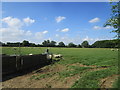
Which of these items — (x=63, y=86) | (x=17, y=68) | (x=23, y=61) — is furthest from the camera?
(x=23, y=61)

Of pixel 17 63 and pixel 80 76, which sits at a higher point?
pixel 17 63

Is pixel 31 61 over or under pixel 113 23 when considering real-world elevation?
under

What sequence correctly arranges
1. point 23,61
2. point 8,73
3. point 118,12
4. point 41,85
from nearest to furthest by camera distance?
point 118,12 → point 41,85 → point 8,73 → point 23,61

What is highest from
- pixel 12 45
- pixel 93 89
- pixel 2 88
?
pixel 12 45

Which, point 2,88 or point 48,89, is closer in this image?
point 48,89

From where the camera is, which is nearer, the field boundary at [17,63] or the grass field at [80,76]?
the grass field at [80,76]

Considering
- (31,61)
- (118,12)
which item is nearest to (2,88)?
(31,61)

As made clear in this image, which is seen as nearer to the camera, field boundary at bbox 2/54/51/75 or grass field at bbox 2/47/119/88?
grass field at bbox 2/47/119/88

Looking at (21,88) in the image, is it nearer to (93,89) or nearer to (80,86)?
(80,86)

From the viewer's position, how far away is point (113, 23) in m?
3.66

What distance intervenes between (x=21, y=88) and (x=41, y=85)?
2.65 feet

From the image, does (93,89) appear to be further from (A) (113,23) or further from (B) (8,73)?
(B) (8,73)

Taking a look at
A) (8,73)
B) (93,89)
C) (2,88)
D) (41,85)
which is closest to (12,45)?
(8,73)

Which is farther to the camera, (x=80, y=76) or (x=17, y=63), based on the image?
(x=17, y=63)
